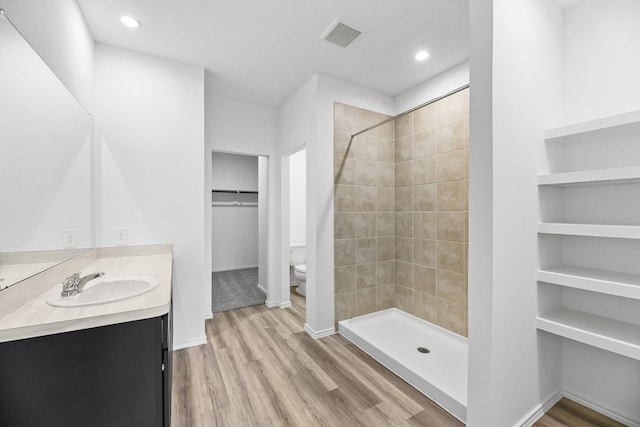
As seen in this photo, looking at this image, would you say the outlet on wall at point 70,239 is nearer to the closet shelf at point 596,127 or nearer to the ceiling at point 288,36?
the ceiling at point 288,36

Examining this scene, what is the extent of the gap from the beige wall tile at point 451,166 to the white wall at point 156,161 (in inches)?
91.6

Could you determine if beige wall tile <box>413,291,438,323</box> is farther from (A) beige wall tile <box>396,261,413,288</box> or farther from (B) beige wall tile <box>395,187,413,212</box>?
(B) beige wall tile <box>395,187,413,212</box>

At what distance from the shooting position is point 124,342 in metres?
1.02

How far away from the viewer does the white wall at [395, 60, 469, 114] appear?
2453 millimetres

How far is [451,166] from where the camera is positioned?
246 cm

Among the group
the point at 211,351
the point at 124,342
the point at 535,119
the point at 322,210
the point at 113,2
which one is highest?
the point at 113,2

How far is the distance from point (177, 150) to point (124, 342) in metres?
1.86

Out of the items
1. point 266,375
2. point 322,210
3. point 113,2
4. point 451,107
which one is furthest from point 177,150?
point 451,107

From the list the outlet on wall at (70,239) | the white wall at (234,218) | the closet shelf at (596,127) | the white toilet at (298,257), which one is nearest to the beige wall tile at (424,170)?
the closet shelf at (596,127)

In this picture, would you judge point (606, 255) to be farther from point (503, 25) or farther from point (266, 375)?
point (266, 375)

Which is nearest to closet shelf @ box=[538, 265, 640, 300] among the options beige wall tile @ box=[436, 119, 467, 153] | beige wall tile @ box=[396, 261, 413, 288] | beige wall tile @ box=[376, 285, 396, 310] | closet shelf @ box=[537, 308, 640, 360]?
closet shelf @ box=[537, 308, 640, 360]

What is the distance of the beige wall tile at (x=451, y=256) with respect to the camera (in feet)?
7.84

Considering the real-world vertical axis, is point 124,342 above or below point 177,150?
below

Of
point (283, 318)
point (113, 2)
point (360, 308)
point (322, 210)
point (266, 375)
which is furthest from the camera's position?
point (283, 318)
